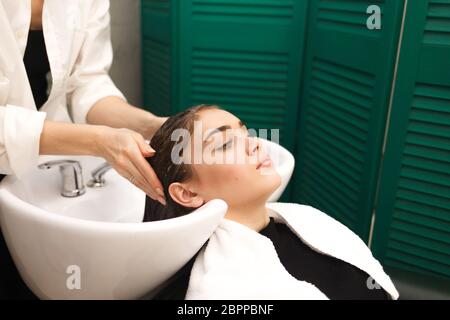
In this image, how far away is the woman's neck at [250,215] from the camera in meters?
0.98

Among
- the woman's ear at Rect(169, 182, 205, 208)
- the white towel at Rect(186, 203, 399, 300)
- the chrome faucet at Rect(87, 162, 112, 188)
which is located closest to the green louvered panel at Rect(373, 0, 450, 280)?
the white towel at Rect(186, 203, 399, 300)

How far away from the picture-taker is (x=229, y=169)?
37.1 inches

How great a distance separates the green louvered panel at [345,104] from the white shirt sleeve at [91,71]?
2.38 ft

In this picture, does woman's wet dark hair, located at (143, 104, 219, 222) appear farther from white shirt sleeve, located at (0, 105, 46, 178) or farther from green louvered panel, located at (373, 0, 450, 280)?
green louvered panel, located at (373, 0, 450, 280)

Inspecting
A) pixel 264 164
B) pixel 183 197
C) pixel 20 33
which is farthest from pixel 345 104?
pixel 20 33

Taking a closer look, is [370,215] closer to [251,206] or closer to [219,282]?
[251,206]

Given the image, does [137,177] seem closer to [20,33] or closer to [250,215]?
[250,215]

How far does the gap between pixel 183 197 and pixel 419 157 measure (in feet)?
2.50

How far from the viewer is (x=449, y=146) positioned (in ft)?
4.16

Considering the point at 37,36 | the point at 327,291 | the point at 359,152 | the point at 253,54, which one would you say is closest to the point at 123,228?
the point at 327,291

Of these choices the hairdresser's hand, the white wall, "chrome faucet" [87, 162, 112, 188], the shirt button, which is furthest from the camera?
the white wall

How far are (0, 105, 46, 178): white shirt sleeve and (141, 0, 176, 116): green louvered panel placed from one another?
88 cm

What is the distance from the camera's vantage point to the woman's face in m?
0.94

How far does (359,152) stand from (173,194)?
29.1 inches
